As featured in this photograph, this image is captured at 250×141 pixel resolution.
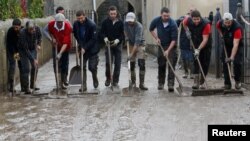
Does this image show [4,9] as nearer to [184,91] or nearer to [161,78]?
[161,78]

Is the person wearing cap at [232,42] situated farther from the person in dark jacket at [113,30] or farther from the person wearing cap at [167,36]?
the person in dark jacket at [113,30]

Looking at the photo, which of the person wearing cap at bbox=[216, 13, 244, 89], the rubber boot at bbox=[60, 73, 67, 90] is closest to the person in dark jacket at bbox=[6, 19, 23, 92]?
the rubber boot at bbox=[60, 73, 67, 90]

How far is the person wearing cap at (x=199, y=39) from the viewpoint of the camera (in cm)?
1362

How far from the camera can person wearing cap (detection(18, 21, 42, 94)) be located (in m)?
14.0

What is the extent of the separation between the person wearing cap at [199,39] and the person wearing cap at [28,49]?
3.29 meters

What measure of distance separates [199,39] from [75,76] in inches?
115

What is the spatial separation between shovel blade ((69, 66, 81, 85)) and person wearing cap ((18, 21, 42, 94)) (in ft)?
2.72

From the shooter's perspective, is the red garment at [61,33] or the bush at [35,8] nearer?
the red garment at [61,33]

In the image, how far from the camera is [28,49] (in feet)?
46.5

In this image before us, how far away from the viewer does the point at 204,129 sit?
381 inches

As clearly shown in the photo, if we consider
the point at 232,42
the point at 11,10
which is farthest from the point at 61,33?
the point at 11,10

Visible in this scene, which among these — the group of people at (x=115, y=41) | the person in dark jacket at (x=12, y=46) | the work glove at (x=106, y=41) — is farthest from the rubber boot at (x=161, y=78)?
the person in dark jacket at (x=12, y=46)

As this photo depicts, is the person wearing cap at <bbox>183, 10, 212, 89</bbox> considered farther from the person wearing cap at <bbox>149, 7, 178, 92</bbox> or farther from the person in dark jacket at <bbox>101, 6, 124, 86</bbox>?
the person in dark jacket at <bbox>101, 6, 124, 86</bbox>

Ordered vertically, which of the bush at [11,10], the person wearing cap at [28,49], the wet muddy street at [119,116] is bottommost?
the wet muddy street at [119,116]
